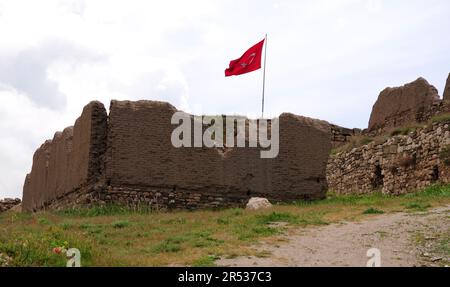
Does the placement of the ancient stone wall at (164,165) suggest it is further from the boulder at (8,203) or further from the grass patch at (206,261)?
the boulder at (8,203)

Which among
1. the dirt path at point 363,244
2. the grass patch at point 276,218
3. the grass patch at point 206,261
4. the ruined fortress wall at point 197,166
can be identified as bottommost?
the grass patch at point 206,261

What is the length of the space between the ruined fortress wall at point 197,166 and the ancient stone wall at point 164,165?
3cm

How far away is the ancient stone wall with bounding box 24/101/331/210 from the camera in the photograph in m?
16.5

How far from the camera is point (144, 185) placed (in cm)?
1662

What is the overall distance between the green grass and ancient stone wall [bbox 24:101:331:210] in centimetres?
68

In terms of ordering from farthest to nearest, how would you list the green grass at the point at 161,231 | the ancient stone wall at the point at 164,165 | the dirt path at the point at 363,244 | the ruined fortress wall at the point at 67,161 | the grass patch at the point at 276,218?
the ruined fortress wall at the point at 67,161, the ancient stone wall at the point at 164,165, the grass patch at the point at 276,218, the dirt path at the point at 363,244, the green grass at the point at 161,231

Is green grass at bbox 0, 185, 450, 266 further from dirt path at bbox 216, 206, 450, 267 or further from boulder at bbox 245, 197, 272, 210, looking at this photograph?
boulder at bbox 245, 197, 272, 210

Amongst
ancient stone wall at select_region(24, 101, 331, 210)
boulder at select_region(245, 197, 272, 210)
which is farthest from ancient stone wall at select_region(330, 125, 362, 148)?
boulder at select_region(245, 197, 272, 210)

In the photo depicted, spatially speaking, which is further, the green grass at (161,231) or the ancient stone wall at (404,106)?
the ancient stone wall at (404,106)

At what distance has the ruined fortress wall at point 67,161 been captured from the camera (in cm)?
1667

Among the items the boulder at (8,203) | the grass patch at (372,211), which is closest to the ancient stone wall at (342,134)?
the boulder at (8,203)

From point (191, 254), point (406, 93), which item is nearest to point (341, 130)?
point (406, 93)
